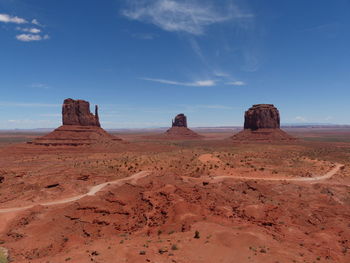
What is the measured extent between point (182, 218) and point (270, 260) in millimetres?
10289

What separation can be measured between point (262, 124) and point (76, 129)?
290ft

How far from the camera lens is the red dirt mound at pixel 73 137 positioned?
85.4 meters

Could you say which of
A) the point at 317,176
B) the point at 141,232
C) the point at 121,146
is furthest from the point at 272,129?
the point at 141,232

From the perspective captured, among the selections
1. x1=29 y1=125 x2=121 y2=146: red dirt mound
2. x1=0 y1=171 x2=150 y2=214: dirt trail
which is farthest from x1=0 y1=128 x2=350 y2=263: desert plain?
x1=29 y1=125 x2=121 y2=146: red dirt mound

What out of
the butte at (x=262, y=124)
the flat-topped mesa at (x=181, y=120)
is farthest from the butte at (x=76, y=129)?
the flat-topped mesa at (x=181, y=120)

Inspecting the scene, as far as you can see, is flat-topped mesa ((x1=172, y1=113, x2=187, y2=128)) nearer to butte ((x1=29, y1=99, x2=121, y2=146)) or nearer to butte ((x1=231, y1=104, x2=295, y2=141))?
butte ((x1=231, y1=104, x2=295, y2=141))

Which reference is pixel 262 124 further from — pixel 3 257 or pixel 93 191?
pixel 3 257

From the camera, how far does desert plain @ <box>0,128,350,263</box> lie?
1881cm

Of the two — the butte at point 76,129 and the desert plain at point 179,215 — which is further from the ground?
the butte at point 76,129

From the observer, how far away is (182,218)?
25.2 metres

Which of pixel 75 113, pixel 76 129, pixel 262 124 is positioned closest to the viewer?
pixel 76 129

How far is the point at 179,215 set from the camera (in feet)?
84.7

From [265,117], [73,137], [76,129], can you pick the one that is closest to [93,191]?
[73,137]

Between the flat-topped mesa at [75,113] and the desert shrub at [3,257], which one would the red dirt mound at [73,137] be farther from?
the desert shrub at [3,257]
